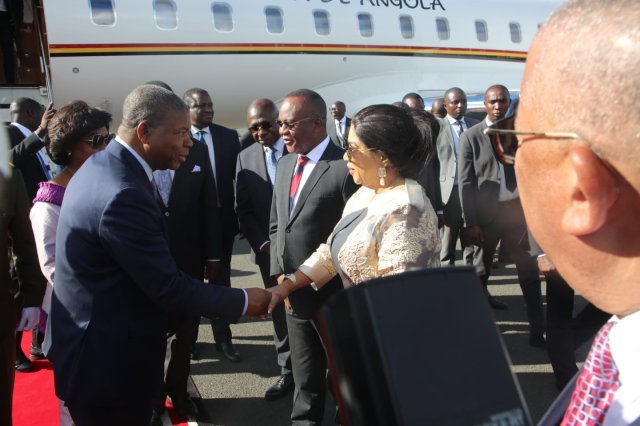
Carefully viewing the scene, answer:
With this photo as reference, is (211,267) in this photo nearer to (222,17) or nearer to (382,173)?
(382,173)

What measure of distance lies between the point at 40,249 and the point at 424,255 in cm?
190

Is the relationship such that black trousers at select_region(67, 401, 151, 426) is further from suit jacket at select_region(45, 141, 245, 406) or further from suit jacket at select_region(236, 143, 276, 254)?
suit jacket at select_region(236, 143, 276, 254)

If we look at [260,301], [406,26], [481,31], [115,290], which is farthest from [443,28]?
[115,290]

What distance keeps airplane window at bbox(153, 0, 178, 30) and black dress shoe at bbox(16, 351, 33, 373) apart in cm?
643

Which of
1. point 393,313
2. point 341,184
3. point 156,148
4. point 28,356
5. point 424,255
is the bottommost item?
point 28,356

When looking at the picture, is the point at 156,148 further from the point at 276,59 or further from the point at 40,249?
the point at 276,59

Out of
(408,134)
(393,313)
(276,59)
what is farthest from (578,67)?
(276,59)

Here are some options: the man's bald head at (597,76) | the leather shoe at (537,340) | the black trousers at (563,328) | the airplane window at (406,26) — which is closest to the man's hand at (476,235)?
the leather shoe at (537,340)

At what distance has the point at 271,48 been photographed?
9781mm

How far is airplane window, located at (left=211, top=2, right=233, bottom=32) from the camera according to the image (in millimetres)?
9195

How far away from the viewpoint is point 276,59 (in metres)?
9.90

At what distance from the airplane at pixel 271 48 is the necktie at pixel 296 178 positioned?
6507 mm

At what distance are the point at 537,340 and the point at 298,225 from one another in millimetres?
2471

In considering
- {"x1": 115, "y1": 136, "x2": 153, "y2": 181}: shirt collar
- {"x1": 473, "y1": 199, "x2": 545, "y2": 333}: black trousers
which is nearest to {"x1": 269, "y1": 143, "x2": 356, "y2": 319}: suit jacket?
{"x1": 115, "y1": 136, "x2": 153, "y2": 181}: shirt collar
